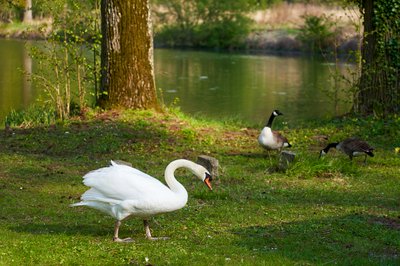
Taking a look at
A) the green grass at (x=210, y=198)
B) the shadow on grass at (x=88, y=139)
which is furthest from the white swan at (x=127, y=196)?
the shadow on grass at (x=88, y=139)

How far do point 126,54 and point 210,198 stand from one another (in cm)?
740

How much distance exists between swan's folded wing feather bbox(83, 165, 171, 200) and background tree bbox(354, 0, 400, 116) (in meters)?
11.3

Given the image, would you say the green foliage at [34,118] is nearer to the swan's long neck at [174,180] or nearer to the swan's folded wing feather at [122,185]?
the swan's long neck at [174,180]

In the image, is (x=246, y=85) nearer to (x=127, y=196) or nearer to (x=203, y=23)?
(x=203, y=23)

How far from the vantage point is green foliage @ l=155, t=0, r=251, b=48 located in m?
57.0

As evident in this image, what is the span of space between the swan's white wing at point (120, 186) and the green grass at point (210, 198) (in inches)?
20.0

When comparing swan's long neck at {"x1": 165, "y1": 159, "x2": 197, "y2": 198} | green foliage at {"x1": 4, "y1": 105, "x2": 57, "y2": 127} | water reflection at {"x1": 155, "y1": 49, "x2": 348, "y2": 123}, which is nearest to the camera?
swan's long neck at {"x1": 165, "y1": 159, "x2": 197, "y2": 198}

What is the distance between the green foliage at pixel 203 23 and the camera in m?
57.0

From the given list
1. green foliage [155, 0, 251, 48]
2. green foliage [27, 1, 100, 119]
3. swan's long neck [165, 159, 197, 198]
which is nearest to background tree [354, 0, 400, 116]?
green foliage [27, 1, 100, 119]

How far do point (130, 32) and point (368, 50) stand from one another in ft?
20.1

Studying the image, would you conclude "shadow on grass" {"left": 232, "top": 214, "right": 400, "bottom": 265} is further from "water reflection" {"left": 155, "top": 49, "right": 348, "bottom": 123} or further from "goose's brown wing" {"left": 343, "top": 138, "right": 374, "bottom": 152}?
"water reflection" {"left": 155, "top": 49, "right": 348, "bottom": 123}

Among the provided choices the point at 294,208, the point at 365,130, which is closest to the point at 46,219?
the point at 294,208

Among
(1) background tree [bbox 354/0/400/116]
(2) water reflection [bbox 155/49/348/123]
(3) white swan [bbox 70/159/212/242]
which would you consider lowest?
(2) water reflection [bbox 155/49/348/123]

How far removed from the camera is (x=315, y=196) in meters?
11.3
